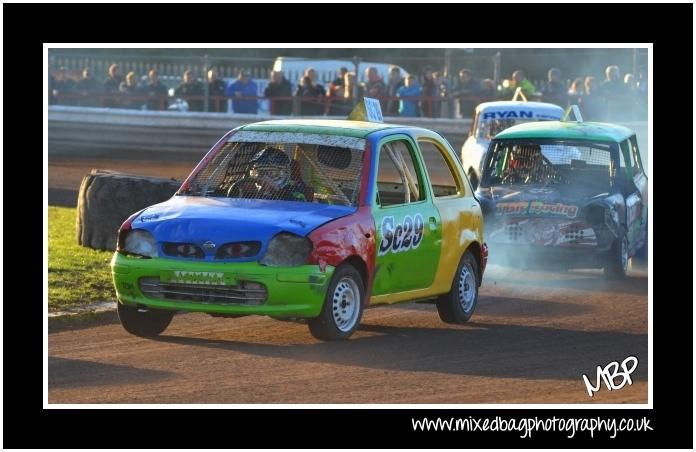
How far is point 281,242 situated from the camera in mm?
9672

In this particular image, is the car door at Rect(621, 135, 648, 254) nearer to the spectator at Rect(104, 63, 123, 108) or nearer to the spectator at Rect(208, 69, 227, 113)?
the spectator at Rect(208, 69, 227, 113)

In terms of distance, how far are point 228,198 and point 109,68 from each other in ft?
63.1

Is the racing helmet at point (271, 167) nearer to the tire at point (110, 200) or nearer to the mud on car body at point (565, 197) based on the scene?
the tire at point (110, 200)

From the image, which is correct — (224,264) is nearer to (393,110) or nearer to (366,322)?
(366,322)

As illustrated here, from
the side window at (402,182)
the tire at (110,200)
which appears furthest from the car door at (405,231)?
the tire at (110,200)

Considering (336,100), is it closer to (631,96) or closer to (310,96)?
(310,96)

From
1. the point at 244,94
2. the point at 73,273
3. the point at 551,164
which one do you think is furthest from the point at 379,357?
the point at 244,94

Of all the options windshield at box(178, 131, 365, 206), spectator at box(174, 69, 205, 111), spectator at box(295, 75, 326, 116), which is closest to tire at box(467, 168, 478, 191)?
spectator at box(295, 75, 326, 116)

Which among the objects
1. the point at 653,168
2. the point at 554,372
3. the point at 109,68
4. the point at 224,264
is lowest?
the point at 554,372

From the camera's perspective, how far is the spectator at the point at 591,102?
82.4 feet

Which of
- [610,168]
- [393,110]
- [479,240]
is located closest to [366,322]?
[479,240]

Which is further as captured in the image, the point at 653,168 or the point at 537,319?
the point at 537,319

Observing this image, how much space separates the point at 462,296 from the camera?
1145cm

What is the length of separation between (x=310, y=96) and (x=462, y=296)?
15.7 meters
